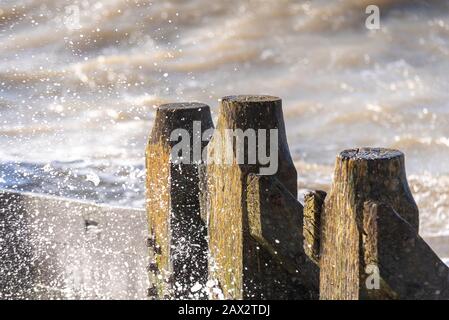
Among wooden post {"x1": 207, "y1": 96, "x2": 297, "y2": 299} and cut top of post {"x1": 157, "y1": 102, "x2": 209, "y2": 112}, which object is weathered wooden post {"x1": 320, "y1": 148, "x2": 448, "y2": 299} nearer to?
wooden post {"x1": 207, "y1": 96, "x2": 297, "y2": 299}

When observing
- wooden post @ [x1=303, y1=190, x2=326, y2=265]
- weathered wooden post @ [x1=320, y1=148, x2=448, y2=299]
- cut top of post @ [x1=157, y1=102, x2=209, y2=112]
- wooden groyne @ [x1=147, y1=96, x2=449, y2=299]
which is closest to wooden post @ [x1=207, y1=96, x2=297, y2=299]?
wooden groyne @ [x1=147, y1=96, x2=449, y2=299]

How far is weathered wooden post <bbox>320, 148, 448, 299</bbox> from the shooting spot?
2.82 metres

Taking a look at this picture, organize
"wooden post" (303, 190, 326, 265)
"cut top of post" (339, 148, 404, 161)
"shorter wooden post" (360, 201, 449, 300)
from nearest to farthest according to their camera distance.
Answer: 1. "shorter wooden post" (360, 201, 449, 300)
2. "cut top of post" (339, 148, 404, 161)
3. "wooden post" (303, 190, 326, 265)

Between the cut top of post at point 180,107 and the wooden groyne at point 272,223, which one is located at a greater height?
the cut top of post at point 180,107

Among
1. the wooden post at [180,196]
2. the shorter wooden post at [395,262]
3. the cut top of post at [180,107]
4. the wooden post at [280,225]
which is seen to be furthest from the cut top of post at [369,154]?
the cut top of post at [180,107]

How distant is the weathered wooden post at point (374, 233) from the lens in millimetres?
2824

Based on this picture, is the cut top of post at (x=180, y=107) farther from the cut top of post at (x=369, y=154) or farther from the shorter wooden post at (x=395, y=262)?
the shorter wooden post at (x=395, y=262)

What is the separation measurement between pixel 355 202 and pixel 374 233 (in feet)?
0.41

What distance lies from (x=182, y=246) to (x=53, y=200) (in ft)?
5.24

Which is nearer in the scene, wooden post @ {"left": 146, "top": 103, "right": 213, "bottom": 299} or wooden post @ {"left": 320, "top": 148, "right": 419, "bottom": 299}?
wooden post @ {"left": 320, "top": 148, "right": 419, "bottom": 299}

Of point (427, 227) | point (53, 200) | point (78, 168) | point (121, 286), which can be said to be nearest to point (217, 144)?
point (121, 286)

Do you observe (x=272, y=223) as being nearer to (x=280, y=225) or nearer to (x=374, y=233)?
(x=280, y=225)

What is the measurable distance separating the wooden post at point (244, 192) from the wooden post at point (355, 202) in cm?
44

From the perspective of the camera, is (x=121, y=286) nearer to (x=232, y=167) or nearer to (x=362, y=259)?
(x=232, y=167)
